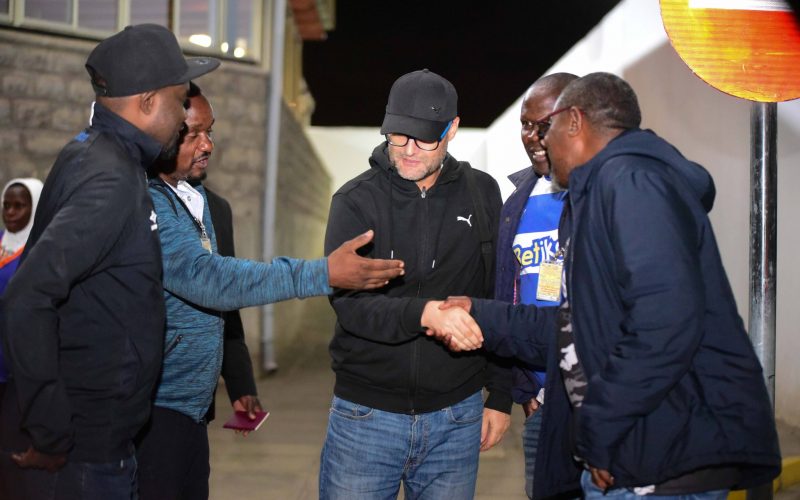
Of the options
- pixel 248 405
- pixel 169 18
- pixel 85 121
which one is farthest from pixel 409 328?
pixel 169 18

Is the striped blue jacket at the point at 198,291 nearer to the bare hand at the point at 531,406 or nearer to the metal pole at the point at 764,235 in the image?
the bare hand at the point at 531,406

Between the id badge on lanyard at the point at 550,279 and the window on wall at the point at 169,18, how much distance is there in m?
7.22

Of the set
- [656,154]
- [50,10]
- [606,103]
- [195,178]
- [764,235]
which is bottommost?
[764,235]

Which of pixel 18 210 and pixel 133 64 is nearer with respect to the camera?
pixel 133 64

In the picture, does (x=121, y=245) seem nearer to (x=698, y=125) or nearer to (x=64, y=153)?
(x=64, y=153)

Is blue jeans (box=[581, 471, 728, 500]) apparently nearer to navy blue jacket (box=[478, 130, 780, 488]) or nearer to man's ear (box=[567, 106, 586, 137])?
navy blue jacket (box=[478, 130, 780, 488])

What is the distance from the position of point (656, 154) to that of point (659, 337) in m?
0.49

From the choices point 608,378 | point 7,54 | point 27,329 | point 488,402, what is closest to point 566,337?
point 608,378

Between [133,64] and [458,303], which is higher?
[133,64]

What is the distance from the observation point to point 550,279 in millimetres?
3172

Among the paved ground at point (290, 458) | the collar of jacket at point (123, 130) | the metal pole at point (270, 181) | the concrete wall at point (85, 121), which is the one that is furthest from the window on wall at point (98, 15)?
the collar of jacket at point (123, 130)

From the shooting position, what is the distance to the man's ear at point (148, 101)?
256 centimetres

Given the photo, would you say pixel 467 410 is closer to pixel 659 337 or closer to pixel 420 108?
pixel 420 108

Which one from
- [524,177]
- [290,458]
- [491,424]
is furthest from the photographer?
[290,458]
